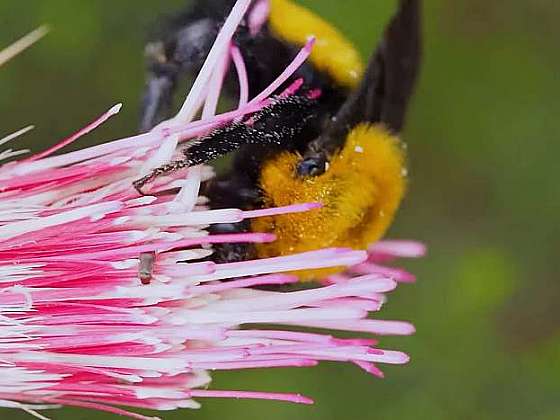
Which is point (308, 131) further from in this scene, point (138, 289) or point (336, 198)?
point (138, 289)

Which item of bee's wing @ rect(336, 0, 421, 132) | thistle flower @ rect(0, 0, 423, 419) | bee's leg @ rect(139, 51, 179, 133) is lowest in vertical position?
thistle flower @ rect(0, 0, 423, 419)

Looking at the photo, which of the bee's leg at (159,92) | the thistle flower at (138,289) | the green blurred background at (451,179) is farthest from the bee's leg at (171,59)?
the green blurred background at (451,179)

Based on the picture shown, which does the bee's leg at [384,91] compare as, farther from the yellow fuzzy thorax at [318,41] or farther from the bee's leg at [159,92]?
the bee's leg at [159,92]

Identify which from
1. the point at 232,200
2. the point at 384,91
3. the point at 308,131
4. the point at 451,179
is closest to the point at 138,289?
the point at 232,200

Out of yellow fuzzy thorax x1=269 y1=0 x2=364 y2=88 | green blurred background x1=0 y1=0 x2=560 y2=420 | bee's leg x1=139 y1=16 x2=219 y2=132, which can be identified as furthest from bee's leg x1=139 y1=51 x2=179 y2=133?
green blurred background x1=0 y1=0 x2=560 y2=420

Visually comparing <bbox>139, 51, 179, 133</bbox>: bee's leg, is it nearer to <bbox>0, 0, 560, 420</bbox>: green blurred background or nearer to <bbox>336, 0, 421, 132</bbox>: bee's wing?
<bbox>336, 0, 421, 132</bbox>: bee's wing

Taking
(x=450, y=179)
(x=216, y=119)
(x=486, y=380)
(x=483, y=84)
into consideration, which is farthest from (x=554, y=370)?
(x=216, y=119)

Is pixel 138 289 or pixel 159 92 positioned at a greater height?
pixel 159 92
